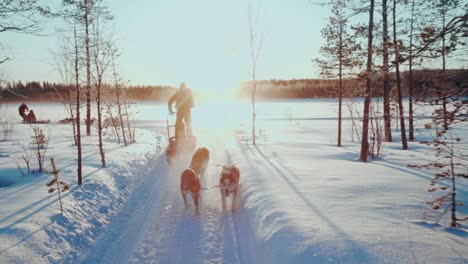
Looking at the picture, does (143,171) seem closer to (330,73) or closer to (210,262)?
(210,262)

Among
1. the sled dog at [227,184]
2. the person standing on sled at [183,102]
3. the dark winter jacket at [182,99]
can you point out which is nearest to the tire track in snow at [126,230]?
the sled dog at [227,184]

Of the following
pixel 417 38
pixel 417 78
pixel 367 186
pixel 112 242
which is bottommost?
pixel 112 242

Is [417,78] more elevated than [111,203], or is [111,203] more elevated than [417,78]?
[417,78]

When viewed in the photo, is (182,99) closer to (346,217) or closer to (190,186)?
(190,186)

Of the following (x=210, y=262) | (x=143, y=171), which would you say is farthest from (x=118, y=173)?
(x=210, y=262)

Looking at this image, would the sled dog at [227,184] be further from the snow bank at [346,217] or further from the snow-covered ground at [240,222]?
the snow bank at [346,217]

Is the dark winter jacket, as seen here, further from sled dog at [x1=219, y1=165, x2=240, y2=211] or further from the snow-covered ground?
sled dog at [x1=219, y1=165, x2=240, y2=211]

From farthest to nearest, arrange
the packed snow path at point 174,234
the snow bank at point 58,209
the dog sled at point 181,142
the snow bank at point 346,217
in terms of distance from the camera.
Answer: the dog sled at point 181,142 → the packed snow path at point 174,234 → the snow bank at point 58,209 → the snow bank at point 346,217

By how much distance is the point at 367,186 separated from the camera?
646 cm

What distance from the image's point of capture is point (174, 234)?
15.8 ft

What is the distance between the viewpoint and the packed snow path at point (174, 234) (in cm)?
418

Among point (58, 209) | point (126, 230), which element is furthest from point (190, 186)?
point (58, 209)

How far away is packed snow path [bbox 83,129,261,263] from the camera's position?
4.18m

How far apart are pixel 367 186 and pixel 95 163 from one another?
7940mm
